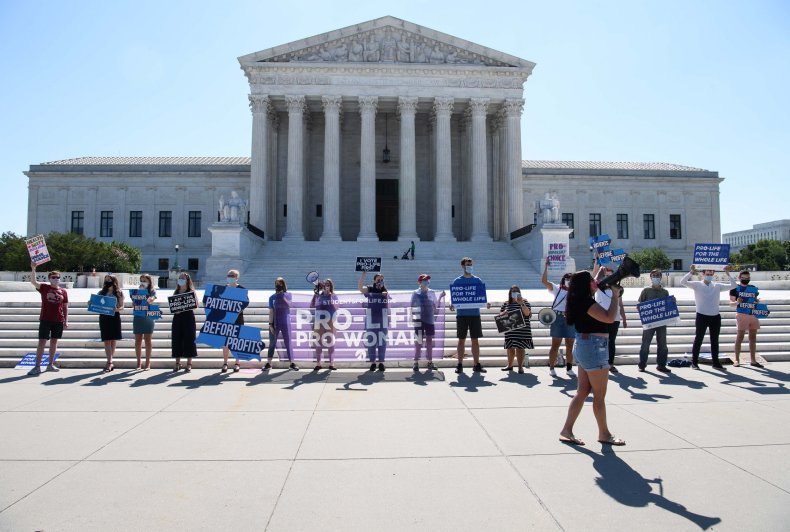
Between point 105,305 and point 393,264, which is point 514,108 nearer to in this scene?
point 393,264

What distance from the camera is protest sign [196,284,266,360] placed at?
10969 millimetres

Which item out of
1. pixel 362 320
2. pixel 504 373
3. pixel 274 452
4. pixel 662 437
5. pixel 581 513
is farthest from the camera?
pixel 362 320

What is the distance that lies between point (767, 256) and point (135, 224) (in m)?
70.5

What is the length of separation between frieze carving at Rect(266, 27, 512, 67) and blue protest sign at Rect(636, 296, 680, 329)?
31.8 metres

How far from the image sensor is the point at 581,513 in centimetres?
436

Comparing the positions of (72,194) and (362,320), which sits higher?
(72,194)

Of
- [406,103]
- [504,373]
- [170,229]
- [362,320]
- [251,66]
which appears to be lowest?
[504,373]

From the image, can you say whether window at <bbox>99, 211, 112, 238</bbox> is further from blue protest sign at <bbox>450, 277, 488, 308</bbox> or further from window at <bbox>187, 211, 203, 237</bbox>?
blue protest sign at <bbox>450, 277, 488, 308</bbox>

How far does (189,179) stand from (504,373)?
46.7 m

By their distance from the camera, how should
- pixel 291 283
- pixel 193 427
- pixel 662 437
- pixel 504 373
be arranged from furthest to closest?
1. pixel 291 283
2. pixel 504 373
3. pixel 193 427
4. pixel 662 437

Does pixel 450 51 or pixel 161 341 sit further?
pixel 450 51

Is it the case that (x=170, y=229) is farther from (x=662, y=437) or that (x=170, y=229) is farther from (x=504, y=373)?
(x=662, y=437)

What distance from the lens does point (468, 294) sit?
10.8 meters

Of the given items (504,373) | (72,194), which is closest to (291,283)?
(504,373)
